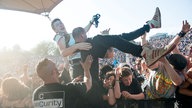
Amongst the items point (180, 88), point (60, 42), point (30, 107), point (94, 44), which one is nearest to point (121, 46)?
point (94, 44)

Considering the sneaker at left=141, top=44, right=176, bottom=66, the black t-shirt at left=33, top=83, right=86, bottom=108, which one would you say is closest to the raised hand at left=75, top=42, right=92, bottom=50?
the black t-shirt at left=33, top=83, right=86, bottom=108

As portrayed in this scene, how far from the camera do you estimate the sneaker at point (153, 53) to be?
330 cm

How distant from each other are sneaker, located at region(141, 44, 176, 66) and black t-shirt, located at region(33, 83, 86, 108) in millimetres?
865

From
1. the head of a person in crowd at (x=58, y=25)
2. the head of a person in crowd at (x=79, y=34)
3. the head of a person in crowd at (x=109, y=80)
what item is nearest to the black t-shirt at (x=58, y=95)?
the head of a person in crowd at (x=109, y=80)

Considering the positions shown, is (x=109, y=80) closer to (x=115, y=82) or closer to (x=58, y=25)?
(x=115, y=82)

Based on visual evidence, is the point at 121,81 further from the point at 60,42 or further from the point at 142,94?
the point at 60,42

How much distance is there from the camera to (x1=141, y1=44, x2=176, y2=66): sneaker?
330cm

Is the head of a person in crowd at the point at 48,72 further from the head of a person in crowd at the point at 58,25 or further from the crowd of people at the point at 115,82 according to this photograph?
the head of a person in crowd at the point at 58,25

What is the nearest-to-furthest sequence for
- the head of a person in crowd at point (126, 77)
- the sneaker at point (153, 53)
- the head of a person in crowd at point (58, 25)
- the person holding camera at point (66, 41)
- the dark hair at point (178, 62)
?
the sneaker at point (153, 53) < the dark hair at point (178, 62) < the head of a person in crowd at point (126, 77) < the person holding camera at point (66, 41) < the head of a person in crowd at point (58, 25)

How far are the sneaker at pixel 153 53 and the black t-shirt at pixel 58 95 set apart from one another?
865mm

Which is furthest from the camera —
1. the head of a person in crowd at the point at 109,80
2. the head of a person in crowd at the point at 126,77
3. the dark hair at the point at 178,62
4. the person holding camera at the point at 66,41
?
the person holding camera at the point at 66,41

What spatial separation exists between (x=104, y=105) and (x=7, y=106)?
5.61ft

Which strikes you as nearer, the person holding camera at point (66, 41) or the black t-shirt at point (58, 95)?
the black t-shirt at point (58, 95)

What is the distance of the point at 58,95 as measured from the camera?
345cm
